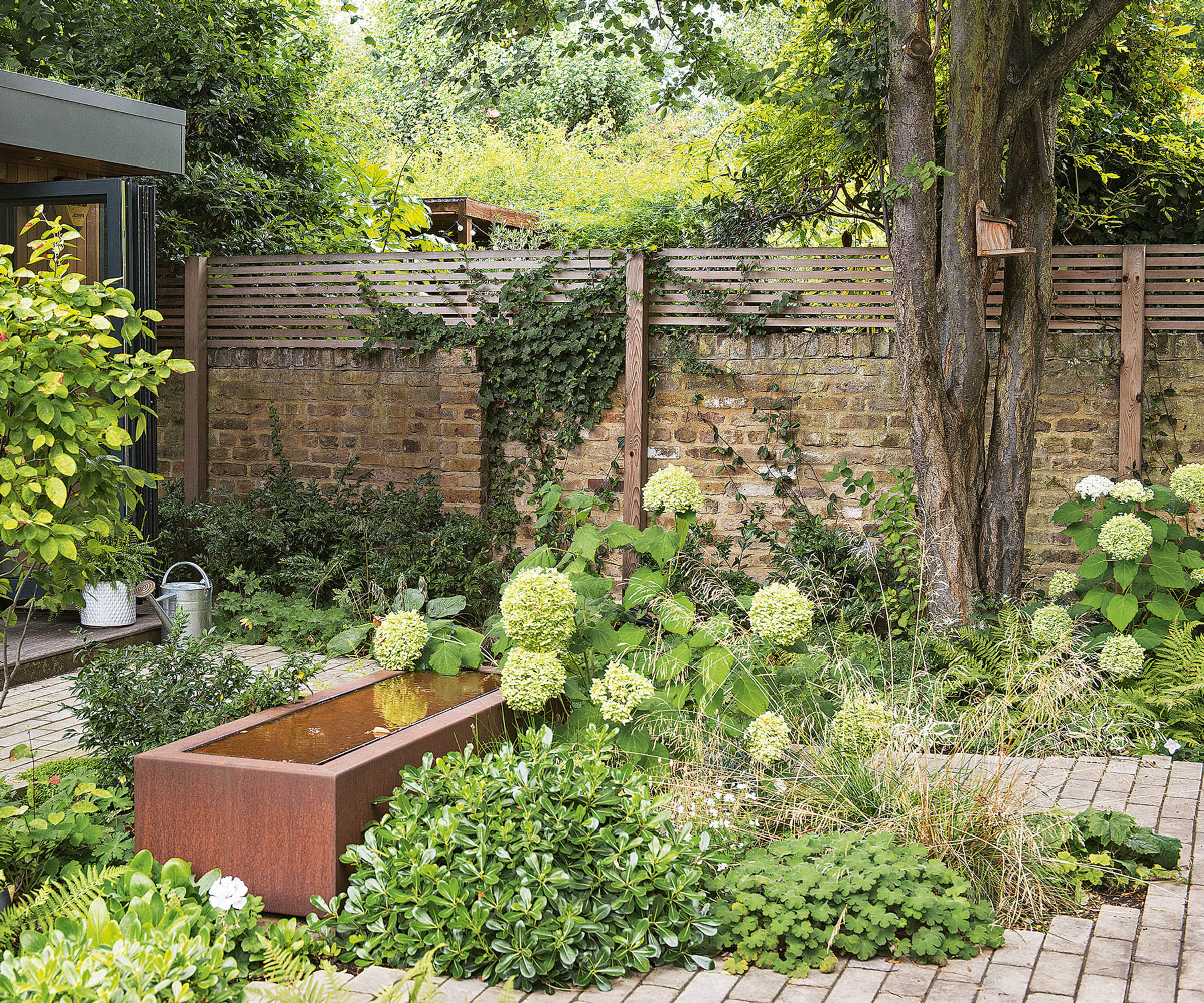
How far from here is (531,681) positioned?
3.62 meters

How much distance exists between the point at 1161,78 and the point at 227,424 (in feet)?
21.9

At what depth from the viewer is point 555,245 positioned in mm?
7535

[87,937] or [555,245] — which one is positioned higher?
[555,245]

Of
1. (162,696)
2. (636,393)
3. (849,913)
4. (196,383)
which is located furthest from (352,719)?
(196,383)

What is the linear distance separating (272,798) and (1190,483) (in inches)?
181

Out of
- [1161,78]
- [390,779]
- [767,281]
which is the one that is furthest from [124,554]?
[1161,78]

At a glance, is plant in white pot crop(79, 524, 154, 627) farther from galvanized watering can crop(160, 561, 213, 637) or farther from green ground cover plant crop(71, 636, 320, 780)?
green ground cover plant crop(71, 636, 320, 780)

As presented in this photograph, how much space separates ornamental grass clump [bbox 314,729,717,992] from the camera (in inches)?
107

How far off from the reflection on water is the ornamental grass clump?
36 cm

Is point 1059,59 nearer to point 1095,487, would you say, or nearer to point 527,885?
point 1095,487

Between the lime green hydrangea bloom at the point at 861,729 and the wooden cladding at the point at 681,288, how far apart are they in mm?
3536

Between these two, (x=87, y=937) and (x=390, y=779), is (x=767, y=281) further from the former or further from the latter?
(x=87, y=937)

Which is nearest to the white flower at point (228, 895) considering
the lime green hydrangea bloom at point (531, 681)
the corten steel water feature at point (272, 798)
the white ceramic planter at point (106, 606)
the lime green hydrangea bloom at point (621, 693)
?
the corten steel water feature at point (272, 798)

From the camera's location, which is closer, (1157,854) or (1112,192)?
(1157,854)
